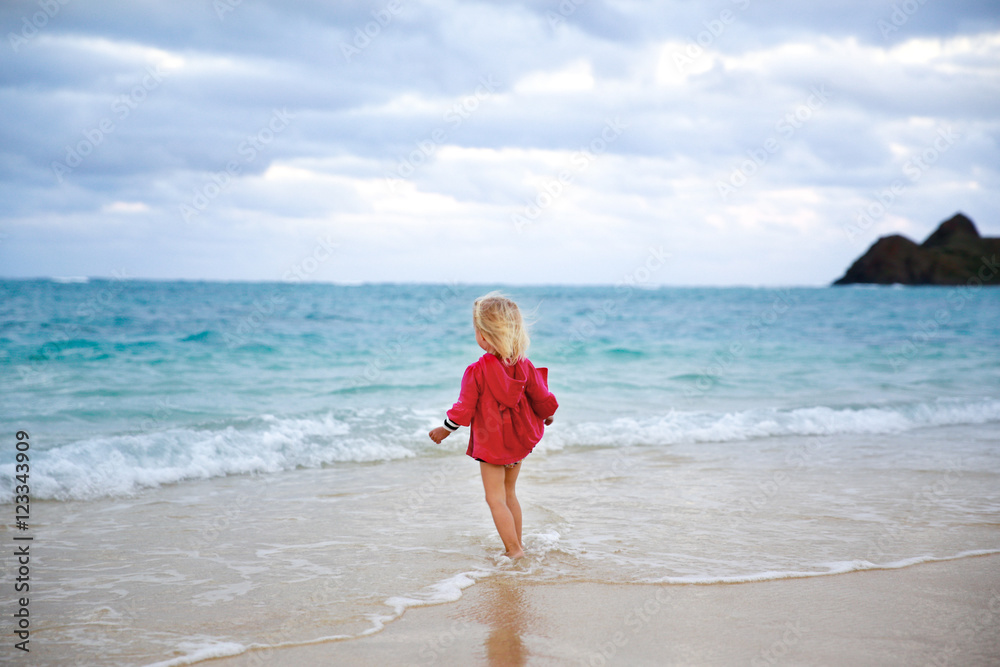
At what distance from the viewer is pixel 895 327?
25125mm

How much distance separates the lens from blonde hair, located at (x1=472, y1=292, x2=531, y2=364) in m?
3.97

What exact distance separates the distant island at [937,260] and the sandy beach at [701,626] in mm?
96381

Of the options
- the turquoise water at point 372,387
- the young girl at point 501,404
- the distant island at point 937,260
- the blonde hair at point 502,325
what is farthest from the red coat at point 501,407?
the distant island at point 937,260

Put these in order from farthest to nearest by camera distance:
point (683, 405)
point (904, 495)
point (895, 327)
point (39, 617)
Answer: point (895, 327)
point (683, 405)
point (904, 495)
point (39, 617)

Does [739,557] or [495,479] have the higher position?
[495,479]

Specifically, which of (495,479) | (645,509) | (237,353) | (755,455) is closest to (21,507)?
(495,479)

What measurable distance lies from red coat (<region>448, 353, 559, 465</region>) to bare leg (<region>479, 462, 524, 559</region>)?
0.31 feet

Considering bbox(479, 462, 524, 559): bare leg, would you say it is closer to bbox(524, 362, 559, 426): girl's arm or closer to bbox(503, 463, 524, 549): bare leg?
bbox(503, 463, 524, 549): bare leg

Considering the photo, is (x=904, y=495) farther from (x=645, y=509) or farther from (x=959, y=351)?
(x=959, y=351)

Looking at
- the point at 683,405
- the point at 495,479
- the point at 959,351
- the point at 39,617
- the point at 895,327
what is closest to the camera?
the point at 39,617

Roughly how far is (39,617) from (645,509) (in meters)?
3.86

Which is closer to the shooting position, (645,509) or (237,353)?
(645,509)

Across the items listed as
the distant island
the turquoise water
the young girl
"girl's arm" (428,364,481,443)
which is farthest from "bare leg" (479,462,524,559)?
the distant island

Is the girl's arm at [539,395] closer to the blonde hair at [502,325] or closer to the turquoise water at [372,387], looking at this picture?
the blonde hair at [502,325]
